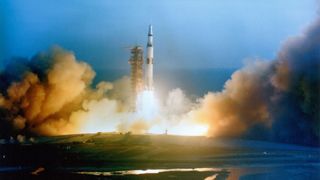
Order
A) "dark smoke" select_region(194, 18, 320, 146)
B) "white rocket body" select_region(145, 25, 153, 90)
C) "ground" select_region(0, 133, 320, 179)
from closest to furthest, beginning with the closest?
"ground" select_region(0, 133, 320, 179) < "dark smoke" select_region(194, 18, 320, 146) < "white rocket body" select_region(145, 25, 153, 90)

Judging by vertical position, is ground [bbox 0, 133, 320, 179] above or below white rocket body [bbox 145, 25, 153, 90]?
below

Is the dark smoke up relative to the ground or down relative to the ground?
up

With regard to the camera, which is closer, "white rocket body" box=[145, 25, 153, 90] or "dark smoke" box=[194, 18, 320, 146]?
"dark smoke" box=[194, 18, 320, 146]

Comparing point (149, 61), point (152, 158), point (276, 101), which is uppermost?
point (149, 61)

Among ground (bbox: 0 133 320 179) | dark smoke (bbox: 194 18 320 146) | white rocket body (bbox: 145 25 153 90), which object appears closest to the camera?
ground (bbox: 0 133 320 179)

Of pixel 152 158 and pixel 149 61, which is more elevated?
pixel 149 61

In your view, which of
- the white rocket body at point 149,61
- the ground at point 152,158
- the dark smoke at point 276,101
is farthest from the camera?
the white rocket body at point 149,61

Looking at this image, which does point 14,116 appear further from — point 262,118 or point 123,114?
point 262,118

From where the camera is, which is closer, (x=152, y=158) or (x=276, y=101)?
(x=152, y=158)

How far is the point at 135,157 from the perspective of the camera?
27828 millimetres

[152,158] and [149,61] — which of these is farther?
[149,61]

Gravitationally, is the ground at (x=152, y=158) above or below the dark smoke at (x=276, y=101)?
below

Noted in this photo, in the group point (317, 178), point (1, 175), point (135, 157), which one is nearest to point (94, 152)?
point (135, 157)

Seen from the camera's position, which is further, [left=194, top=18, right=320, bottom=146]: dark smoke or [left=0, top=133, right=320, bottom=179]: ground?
[left=194, top=18, right=320, bottom=146]: dark smoke
